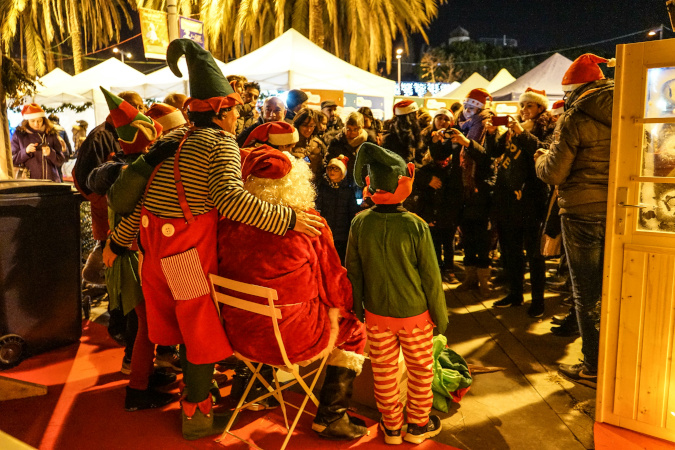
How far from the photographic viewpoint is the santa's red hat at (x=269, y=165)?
101 inches

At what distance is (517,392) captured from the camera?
3.58m

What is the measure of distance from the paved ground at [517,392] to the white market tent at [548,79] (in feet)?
38.5

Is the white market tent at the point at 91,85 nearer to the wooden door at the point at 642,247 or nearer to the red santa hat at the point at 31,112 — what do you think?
the red santa hat at the point at 31,112

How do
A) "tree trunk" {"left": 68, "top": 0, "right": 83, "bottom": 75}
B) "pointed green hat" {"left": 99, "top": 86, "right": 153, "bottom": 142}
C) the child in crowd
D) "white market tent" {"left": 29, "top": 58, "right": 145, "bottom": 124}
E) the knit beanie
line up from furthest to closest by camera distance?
"tree trunk" {"left": 68, "top": 0, "right": 83, "bottom": 75} → "white market tent" {"left": 29, "top": 58, "right": 145, "bottom": 124} → the knit beanie → the child in crowd → "pointed green hat" {"left": 99, "top": 86, "right": 153, "bottom": 142}

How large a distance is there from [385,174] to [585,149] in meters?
1.73

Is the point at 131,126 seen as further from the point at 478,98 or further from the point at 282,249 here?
the point at 478,98

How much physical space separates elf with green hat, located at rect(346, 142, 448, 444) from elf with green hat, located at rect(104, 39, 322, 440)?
403 mm

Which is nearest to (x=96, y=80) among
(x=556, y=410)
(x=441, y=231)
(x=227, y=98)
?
(x=441, y=231)

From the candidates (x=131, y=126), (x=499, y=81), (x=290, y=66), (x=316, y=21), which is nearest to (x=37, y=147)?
(x=290, y=66)

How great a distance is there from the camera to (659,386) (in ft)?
9.13

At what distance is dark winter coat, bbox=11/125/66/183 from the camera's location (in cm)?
849

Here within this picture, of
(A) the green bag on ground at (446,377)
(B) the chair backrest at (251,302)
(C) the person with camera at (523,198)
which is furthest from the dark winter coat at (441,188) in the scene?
(B) the chair backrest at (251,302)

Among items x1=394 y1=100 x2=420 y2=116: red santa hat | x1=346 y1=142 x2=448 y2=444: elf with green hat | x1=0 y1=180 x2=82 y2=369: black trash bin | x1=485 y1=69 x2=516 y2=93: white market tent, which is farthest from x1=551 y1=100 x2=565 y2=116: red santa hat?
x1=485 y1=69 x2=516 y2=93: white market tent

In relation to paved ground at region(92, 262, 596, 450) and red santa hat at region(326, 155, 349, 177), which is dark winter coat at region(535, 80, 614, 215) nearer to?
paved ground at region(92, 262, 596, 450)
